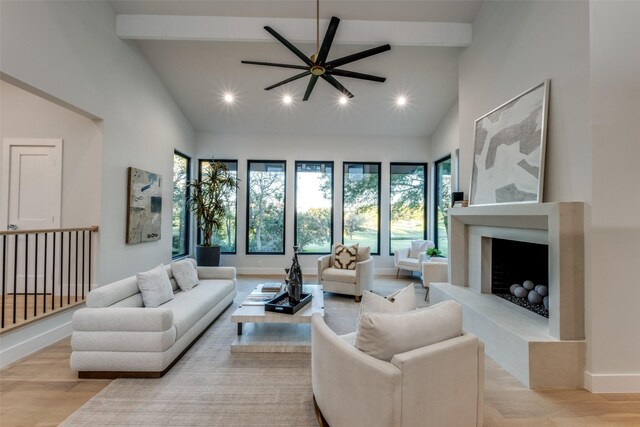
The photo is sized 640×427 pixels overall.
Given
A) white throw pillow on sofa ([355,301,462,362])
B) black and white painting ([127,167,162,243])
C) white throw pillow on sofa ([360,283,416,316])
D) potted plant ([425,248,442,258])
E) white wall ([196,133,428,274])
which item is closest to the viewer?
white throw pillow on sofa ([355,301,462,362])

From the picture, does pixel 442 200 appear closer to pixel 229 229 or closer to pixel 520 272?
pixel 520 272

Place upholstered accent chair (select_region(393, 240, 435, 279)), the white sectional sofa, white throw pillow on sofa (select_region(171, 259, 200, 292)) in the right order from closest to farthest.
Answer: the white sectional sofa → white throw pillow on sofa (select_region(171, 259, 200, 292)) → upholstered accent chair (select_region(393, 240, 435, 279))

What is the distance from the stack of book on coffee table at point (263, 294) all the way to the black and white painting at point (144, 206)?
2181 mm

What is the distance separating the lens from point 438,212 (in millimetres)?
6859

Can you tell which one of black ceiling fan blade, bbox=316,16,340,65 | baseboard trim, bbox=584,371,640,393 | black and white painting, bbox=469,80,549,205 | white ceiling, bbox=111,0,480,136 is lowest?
baseboard trim, bbox=584,371,640,393

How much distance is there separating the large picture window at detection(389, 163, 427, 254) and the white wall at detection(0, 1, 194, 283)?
4.80 meters

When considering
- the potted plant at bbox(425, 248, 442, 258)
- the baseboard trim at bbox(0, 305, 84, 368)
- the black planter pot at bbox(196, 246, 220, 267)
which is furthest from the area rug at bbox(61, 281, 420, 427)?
the potted plant at bbox(425, 248, 442, 258)

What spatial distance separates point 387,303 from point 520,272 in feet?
9.15

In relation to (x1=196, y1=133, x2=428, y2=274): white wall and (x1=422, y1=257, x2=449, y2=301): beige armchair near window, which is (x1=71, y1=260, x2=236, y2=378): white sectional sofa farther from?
(x1=196, y1=133, x2=428, y2=274): white wall

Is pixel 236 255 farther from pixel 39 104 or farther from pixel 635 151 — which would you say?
pixel 635 151

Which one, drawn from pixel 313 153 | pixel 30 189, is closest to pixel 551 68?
pixel 313 153

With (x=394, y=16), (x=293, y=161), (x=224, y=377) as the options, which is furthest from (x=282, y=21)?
(x=224, y=377)

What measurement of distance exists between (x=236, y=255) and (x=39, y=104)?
427cm

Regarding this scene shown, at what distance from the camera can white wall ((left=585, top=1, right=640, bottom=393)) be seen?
8.14 feet
